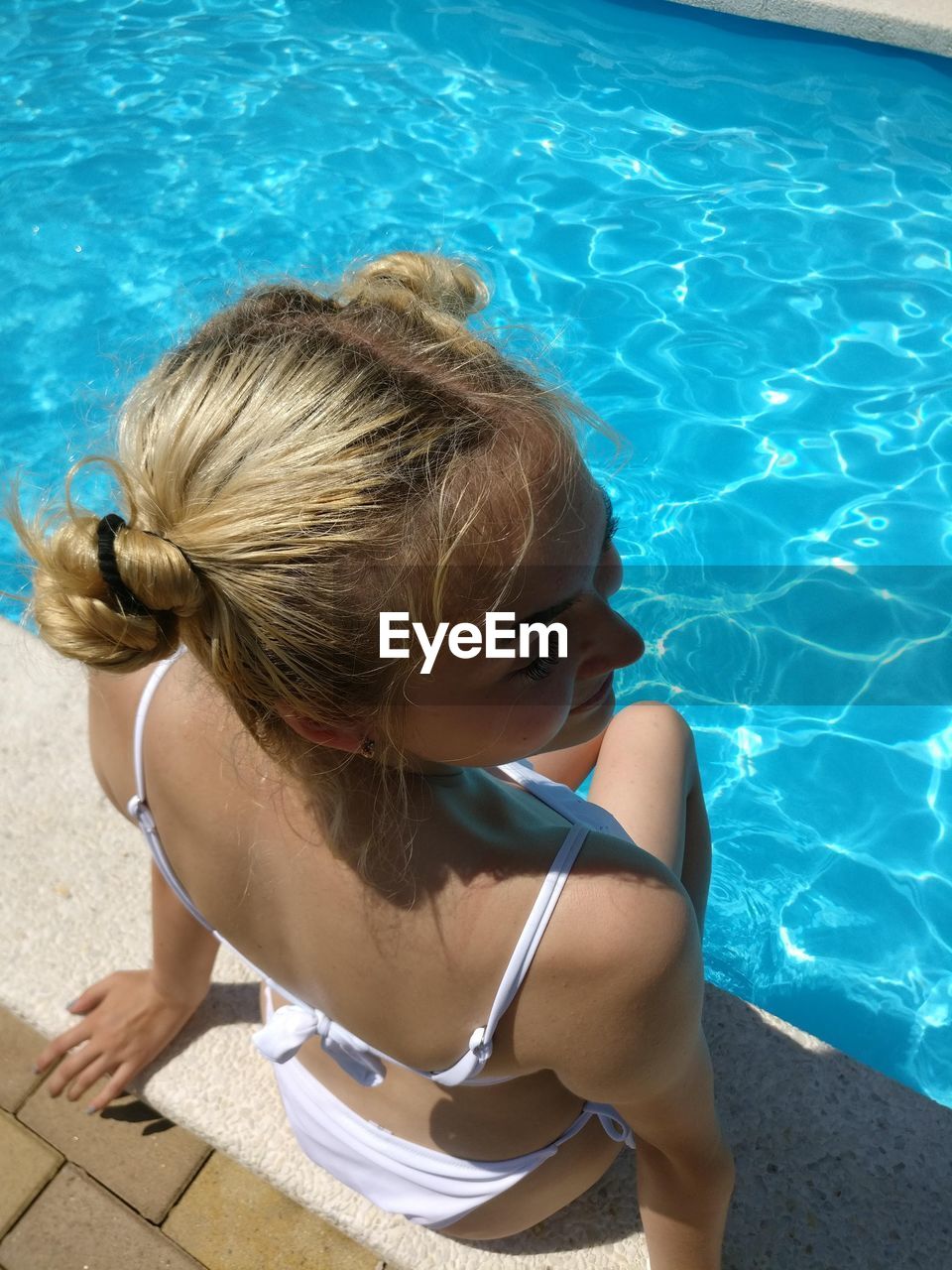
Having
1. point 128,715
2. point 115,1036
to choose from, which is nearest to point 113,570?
point 128,715

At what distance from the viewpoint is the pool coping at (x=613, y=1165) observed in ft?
7.11

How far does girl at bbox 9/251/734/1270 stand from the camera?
4.01 ft

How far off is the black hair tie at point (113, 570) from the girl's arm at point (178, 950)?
3.07 feet

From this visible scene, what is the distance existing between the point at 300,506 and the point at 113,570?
25 cm

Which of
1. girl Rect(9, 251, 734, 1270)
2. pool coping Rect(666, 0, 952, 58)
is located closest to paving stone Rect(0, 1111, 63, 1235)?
girl Rect(9, 251, 734, 1270)

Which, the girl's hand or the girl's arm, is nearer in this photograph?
the girl's arm

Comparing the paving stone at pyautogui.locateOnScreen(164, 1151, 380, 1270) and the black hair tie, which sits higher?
the black hair tie

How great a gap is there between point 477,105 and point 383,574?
6.56m

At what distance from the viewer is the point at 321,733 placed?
1.37 meters

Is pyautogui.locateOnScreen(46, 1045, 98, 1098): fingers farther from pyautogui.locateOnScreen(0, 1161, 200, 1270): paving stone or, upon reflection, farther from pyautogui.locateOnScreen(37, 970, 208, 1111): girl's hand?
pyautogui.locateOnScreen(0, 1161, 200, 1270): paving stone

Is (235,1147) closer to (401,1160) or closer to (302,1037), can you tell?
(401,1160)

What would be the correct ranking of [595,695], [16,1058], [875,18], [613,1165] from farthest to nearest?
1. [875,18]
2. [16,1058]
3. [613,1165]
4. [595,695]

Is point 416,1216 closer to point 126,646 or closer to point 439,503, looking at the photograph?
point 126,646

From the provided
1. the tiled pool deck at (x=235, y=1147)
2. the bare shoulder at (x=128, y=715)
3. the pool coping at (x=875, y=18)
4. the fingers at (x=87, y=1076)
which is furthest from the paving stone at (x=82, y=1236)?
the pool coping at (x=875, y=18)
